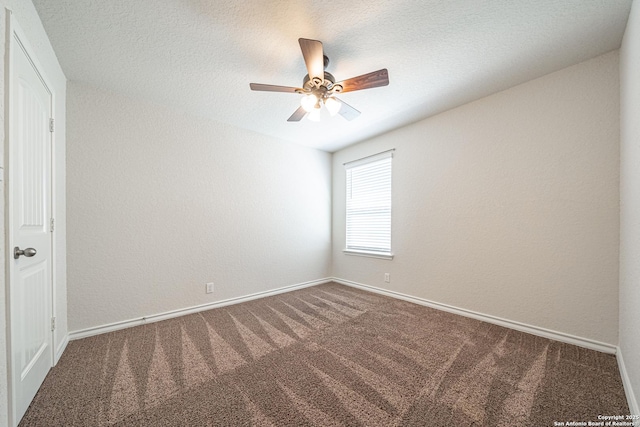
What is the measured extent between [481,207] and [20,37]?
3.73 m

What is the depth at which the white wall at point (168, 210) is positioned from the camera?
2.27 m

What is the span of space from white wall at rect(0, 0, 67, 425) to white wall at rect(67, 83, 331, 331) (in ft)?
0.41

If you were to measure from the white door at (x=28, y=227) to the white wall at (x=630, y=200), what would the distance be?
335 cm

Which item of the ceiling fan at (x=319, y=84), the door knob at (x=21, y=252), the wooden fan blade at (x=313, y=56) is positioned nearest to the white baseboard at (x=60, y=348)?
the door knob at (x=21, y=252)

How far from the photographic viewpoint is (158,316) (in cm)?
261

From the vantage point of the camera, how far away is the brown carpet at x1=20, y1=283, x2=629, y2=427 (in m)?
1.33

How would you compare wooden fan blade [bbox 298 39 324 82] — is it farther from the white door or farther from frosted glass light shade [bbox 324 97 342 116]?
the white door

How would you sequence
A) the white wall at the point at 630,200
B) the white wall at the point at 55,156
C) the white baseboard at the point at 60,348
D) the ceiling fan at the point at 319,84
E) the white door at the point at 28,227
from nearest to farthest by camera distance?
1. the white wall at the point at 55,156
2. the white door at the point at 28,227
3. the white wall at the point at 630,200
4. the ceiling fan at the point at 319,84
5. the white baseboard at the point at 60,348

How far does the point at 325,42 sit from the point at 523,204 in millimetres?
2319

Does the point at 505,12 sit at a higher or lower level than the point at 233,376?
higher

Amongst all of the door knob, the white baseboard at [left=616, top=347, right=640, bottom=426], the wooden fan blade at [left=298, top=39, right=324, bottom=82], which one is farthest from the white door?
the white baseboard at [left=616, top=347, right=640, bottom=426]

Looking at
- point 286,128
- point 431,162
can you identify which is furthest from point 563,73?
point 286,128

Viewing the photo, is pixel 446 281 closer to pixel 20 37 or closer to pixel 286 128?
pixel 286 128

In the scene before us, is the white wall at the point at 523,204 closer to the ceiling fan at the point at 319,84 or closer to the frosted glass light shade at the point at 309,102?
the ceiling fan at the point at 319,84
